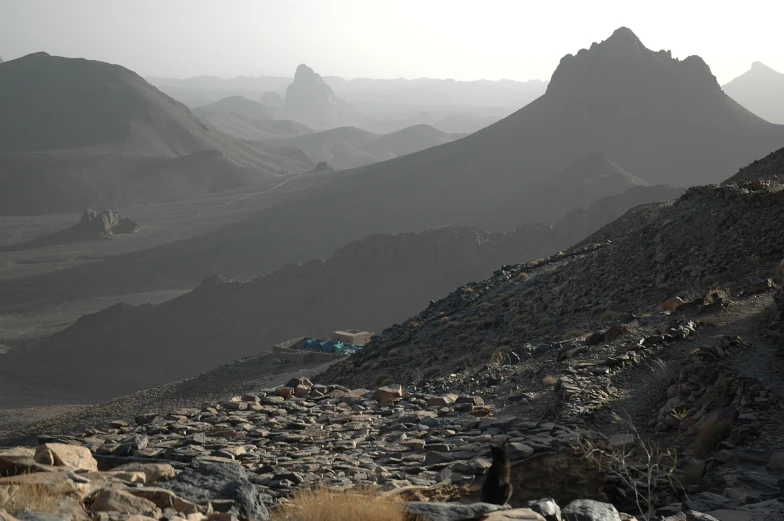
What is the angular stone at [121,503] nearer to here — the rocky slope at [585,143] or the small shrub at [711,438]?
the small shrub at [711,438]

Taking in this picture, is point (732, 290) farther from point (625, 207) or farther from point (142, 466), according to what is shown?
point (625, 207)

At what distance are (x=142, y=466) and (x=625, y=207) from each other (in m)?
53.9

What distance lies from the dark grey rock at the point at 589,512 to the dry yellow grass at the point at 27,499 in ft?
12.4

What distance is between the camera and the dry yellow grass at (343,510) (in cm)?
563

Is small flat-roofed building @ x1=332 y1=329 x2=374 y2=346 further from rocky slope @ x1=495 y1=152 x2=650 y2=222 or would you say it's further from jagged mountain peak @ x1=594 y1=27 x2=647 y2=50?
jagged mountain peak @ x1=594 y1=27 x2=647 y2=50

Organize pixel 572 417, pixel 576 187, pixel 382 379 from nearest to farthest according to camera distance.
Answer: pixel 572 417 < pixel 382 379 < pixel 576 187

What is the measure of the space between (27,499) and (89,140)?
424 feet

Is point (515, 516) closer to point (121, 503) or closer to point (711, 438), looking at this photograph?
point (121, 503)

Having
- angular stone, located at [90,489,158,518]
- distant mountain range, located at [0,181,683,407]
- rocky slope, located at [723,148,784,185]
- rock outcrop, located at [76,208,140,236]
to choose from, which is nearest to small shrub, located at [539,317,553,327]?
rocky slope, located at [723,148,784,185]

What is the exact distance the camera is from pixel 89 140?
410 feet

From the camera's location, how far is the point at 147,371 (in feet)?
163

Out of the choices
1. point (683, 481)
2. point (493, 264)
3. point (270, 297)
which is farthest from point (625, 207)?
point (683, 481)

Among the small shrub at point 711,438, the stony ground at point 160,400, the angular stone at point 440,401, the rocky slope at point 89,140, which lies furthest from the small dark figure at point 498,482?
the rocky slope at point 89,140

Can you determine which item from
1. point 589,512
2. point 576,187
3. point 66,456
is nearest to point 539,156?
point 576,187
